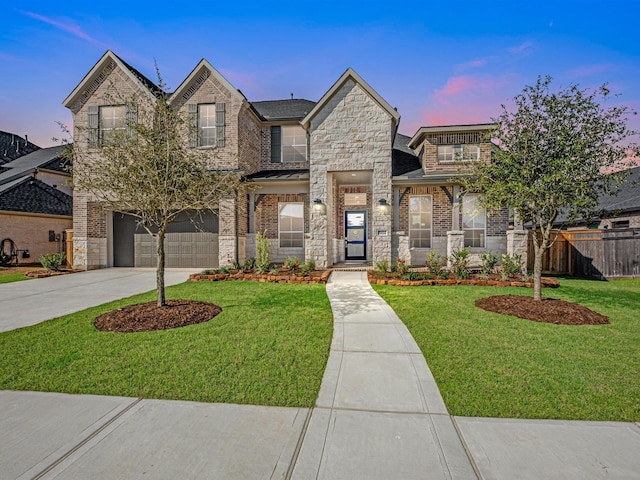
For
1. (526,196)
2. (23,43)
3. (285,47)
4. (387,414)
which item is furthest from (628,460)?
(23,43)

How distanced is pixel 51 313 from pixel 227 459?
6368 mm

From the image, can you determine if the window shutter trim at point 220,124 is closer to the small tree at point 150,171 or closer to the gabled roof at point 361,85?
the gabled roof at point 361,85

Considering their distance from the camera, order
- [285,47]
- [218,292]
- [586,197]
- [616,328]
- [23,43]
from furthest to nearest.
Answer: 1. [285,47]
2. [23,43]
3. [218,292]
4. [586,197]
5. [616,328]

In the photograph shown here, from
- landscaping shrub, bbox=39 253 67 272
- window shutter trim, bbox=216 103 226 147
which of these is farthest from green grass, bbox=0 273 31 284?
window shutter trim, bbox=216 103 226 147

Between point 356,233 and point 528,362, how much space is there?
454 inches

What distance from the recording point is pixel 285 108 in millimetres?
16312

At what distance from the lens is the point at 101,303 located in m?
7.33

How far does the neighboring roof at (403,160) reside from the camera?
14.3m

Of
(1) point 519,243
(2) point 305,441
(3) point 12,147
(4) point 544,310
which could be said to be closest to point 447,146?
(1) point 519,243

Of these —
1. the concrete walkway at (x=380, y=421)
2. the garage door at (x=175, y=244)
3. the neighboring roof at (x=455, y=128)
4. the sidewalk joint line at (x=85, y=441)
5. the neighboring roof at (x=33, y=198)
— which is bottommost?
the concrete walkway at (x=380, y=421)

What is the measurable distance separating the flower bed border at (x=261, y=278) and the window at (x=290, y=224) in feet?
13.7

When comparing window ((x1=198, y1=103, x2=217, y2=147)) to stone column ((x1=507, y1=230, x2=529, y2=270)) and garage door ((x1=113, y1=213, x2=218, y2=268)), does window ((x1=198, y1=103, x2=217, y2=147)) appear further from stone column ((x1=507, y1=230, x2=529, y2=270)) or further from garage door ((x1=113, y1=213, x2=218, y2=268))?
stone column ((x1=507, y1=230, x2=529, y2=270))

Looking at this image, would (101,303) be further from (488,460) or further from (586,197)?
(586,197)

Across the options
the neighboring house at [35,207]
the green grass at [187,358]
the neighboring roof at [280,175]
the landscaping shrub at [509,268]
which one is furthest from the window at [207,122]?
the landscaping shrub at [509,268]
